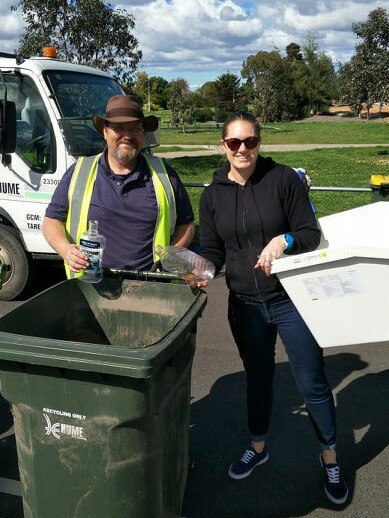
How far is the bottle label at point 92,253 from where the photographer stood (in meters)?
2.57

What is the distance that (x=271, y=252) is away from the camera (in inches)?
102

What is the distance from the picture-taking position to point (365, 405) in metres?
3.91

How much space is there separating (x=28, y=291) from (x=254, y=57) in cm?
6298

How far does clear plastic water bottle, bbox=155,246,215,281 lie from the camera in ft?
8.99

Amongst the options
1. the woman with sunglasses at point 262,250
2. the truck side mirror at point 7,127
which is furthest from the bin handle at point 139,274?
the truck side mirror at point 7,127

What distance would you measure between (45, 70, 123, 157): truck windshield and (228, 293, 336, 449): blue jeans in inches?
128

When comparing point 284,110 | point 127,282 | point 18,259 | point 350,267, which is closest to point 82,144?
point 18,259

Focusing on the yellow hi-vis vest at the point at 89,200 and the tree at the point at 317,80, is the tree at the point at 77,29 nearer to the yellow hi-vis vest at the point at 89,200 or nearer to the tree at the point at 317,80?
the yellow hi-vis vest at the point at 89,200

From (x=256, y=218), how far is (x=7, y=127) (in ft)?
11.0

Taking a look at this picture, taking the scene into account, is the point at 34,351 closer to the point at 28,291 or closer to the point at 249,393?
the point at 249,393

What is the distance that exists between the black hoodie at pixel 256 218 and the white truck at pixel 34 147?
9.99 ft

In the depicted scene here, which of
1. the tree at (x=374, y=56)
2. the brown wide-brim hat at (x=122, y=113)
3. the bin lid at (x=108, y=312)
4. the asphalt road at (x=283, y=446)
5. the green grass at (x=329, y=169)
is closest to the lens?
the bin lid at (x=108, y=312)

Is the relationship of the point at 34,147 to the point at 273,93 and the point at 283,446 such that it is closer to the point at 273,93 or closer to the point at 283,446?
the point at 283,446

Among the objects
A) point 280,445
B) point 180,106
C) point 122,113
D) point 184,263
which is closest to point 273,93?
point 180,106
